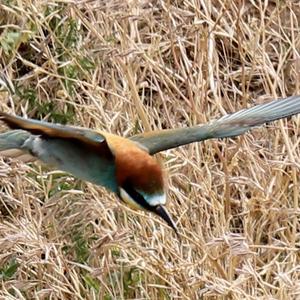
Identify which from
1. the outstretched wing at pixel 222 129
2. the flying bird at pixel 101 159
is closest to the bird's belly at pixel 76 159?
the flying bird at pixel 101 159

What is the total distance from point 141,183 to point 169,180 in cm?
70

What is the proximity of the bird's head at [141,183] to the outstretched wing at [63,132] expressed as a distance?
4cm

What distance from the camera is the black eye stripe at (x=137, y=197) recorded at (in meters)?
2.21

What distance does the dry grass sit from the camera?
268 cm

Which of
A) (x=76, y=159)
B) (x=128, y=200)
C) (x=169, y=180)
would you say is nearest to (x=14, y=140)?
(x=76, y=159)

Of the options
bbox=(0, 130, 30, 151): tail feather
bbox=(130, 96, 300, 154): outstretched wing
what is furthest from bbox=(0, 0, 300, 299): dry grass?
bbox=(0, 130, 30, 151): tail feather

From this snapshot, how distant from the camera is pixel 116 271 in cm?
286

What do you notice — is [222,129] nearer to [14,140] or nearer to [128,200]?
[128,200]

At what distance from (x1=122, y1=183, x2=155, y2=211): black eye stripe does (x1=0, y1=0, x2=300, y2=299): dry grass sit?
21 cm

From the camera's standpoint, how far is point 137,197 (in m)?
2.24

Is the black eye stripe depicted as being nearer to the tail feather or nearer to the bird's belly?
the bird's belly

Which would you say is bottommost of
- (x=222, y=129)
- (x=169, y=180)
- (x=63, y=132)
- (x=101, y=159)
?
(x=169, y=180)

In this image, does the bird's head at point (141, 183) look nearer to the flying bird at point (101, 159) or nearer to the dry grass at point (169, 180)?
the flying bird at point (101, 159)

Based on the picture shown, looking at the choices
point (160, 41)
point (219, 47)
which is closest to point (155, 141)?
point (160, 41)
